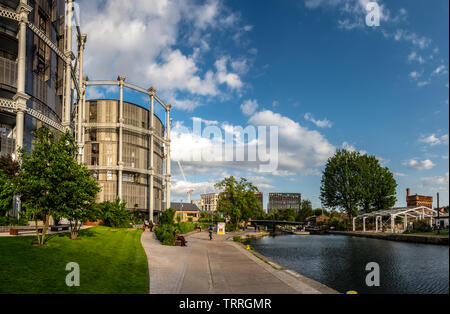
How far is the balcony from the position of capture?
41219 millimetres

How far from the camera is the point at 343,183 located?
3442 inches

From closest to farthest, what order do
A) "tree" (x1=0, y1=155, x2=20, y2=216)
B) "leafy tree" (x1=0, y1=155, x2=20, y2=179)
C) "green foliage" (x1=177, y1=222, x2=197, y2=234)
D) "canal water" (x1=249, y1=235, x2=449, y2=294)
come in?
1. "canal water" (x1=249, y1=235, x2=449, y2=294)
2. "tree" (x1=0, y1=155, x2=20, y2=216)
3. "leafy tree" (x1=0, y1=155, x2=20, y2=179)
4. "green foliage" (x1=177, y1=222, x2=197, y2=234)

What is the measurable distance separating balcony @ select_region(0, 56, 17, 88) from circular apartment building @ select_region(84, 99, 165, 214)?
36879 millimetres

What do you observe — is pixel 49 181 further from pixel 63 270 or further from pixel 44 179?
pixel 63 270

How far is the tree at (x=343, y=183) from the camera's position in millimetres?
84812

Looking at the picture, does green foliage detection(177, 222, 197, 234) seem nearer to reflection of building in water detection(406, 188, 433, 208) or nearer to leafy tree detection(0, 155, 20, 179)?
leafy tree detection(0, 155, 20, 179)

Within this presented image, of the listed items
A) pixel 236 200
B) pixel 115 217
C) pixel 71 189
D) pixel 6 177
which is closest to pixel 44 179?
pixel 71 189

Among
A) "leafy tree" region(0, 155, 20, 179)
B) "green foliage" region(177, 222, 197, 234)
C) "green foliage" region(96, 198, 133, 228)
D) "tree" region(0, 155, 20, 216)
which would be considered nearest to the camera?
"tree" region(0, 155, 20, 216)

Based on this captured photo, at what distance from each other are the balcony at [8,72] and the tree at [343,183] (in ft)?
259

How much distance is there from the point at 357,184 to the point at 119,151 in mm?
65618

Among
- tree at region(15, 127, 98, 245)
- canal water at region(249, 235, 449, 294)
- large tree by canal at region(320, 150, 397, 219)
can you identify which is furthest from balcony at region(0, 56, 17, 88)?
large tree by canal at region(320, 150, 397, 219)

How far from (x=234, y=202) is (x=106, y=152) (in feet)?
123

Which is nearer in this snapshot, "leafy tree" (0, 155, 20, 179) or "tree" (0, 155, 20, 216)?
"tree" (0, 155, 20, 216)
